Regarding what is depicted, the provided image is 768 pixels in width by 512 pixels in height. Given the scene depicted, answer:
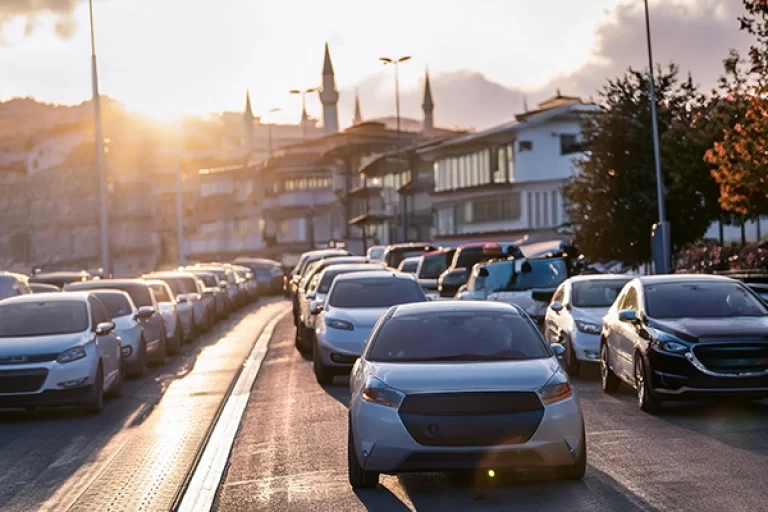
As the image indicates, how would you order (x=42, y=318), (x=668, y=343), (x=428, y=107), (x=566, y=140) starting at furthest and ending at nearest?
1. (x=428, y=107)
2. (x=566, y=140)
3. (x=42, y=318)
4. (x=668, y=343)

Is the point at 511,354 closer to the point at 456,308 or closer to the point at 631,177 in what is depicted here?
the point at 456,308

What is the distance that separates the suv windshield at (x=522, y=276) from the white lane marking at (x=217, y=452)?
22.6 ft

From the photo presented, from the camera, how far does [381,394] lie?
10969 millimetres

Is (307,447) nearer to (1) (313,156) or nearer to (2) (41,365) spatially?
(2) (41,365)

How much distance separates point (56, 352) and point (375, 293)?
6.06 m

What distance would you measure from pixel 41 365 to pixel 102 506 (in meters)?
7.90

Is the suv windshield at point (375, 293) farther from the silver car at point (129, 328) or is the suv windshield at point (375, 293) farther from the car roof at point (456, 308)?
the car roof at point (456, 308)

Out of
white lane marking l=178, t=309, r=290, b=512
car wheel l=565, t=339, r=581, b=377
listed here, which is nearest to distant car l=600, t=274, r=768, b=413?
car wheel l=565, t=339, r=581, b=377

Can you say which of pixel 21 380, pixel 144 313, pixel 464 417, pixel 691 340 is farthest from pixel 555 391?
pixel 144 313

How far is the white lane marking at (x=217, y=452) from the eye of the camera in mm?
10805

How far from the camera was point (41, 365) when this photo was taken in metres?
18.3

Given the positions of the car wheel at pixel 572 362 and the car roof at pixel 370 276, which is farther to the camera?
the car roof at pixel 370 276

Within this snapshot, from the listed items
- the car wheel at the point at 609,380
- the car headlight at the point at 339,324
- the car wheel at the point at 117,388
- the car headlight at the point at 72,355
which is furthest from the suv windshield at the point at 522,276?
the car headlight at the point at 72,355

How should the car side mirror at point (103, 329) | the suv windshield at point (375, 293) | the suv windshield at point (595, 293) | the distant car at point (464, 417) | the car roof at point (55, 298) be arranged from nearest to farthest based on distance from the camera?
the distant car at point (464, 417), the car side mirror at point (103, 329), the car roof at point (55, 298), the suv windshield at point (375, 293), the suv windshield at point (595, 293)
